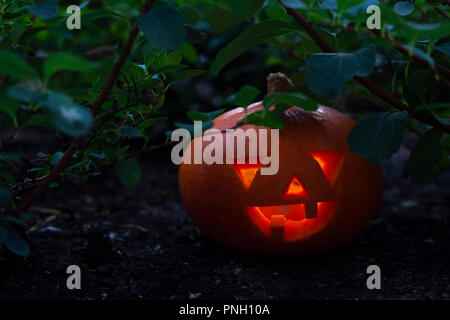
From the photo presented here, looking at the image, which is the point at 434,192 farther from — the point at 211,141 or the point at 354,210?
the point at 211,141

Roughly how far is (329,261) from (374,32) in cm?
66

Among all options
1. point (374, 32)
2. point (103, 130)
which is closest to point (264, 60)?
point (374, 32)

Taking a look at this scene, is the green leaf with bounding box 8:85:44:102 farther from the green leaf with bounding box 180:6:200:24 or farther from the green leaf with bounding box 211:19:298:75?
the green leaf with bounding box 211:19:298:75

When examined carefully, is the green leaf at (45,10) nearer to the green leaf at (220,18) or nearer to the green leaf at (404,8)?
the green leaf at (220,18)

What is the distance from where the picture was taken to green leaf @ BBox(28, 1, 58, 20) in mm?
834

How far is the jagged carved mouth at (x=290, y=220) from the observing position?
1.28 m

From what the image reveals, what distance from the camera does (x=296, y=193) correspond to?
4.13 ft

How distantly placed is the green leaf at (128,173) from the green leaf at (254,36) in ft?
1.11

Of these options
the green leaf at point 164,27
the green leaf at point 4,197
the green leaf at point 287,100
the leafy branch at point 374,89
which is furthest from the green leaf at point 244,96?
the green leaf at point 4,197

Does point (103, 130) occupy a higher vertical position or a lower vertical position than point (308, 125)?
lower

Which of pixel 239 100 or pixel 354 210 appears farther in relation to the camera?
pixel 354 210

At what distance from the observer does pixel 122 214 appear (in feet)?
6.31

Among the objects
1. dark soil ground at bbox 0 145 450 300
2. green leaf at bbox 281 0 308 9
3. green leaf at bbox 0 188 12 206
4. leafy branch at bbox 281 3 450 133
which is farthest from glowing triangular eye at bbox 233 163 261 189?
green leaf at bbox 0 188 12 206

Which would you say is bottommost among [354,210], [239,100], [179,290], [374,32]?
[179,290]
